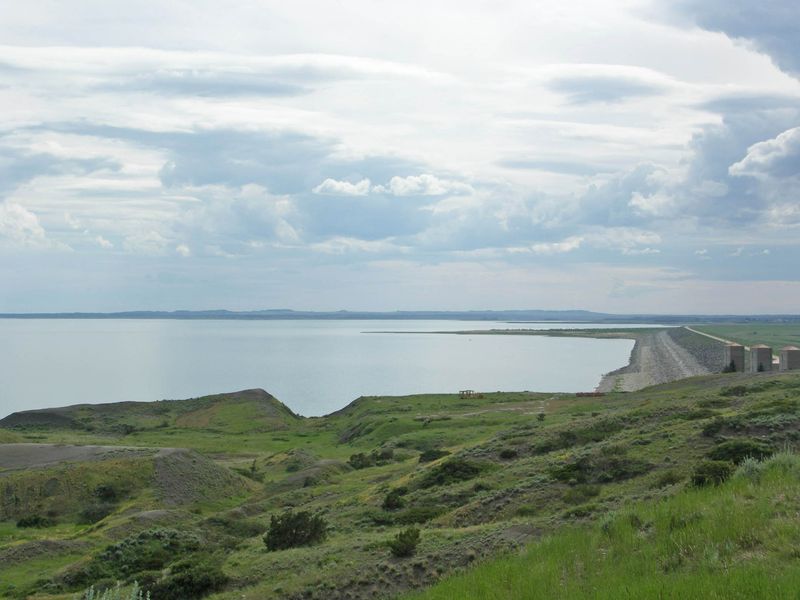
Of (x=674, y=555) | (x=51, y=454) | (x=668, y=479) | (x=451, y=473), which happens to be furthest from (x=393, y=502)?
(x=51, y=454)

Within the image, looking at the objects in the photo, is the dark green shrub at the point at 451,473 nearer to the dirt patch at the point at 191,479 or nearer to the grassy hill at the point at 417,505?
the grassy hill at the point at 417,505

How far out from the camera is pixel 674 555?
1177cm

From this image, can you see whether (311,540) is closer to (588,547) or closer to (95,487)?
(588,547)

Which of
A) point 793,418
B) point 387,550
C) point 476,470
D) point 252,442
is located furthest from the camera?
point 252,442

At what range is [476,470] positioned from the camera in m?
30.5

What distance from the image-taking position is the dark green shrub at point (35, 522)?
36844 millimetres

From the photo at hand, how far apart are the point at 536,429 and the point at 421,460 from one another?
6316mm

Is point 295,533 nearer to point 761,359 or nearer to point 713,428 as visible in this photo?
point 713,428

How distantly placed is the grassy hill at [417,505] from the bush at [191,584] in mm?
84

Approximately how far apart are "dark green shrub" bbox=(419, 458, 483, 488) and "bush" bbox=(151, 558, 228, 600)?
13.6 m

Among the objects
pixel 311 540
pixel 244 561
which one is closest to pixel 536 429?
pixel 311 540

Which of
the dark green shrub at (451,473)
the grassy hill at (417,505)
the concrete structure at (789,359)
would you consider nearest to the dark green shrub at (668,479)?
the grassy hill at (417,505)

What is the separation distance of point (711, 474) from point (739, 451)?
4.45 metres

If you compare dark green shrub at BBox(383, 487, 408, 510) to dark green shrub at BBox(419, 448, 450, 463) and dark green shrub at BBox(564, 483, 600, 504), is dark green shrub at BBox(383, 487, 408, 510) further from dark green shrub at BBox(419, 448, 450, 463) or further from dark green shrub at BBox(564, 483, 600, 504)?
dark green shrub at BBox(419, 448, 450, 463)
